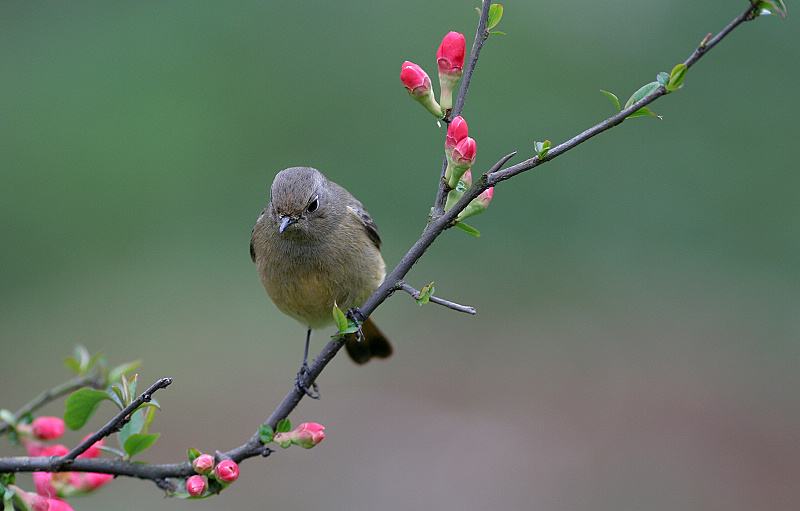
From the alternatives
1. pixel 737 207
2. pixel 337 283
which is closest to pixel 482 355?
pixel 737 207

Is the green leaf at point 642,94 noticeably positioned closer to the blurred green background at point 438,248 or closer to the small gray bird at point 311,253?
the small gray bird at point 311,253

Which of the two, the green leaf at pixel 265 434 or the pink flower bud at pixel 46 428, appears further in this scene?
the pink flower bud at pixel 46 428

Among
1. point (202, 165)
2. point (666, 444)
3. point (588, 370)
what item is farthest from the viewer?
point (202, 165)

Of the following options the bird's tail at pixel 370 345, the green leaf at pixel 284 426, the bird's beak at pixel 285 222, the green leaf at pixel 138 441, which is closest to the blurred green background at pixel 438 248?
the bird's tail at pixel 370 345

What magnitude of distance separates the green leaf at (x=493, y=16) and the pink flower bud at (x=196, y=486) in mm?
1525

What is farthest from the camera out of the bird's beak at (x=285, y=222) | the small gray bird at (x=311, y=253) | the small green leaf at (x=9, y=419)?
the small gray bird at (x=311, y=253)

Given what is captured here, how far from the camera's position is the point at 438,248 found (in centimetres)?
1017

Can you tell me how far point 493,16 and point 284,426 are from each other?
1356mm

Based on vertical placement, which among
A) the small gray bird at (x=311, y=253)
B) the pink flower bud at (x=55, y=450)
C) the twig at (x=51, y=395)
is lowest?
the pink flower bud at (x=55, y=450)

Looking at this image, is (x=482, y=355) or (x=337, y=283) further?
(x=482, y=355)

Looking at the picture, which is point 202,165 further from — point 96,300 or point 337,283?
point 337,283

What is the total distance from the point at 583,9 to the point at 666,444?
5.96m

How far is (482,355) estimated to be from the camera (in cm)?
905

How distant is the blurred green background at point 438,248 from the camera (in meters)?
7.85
